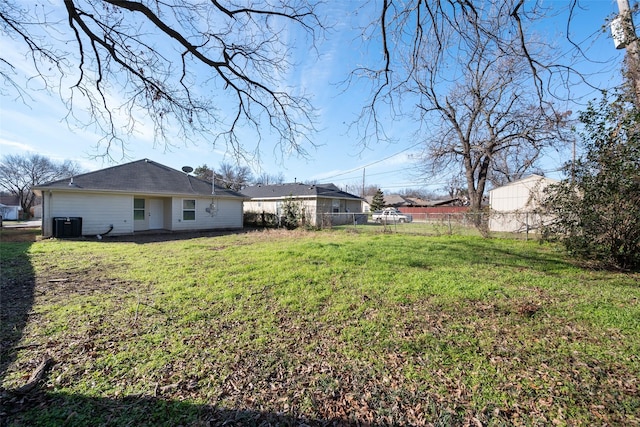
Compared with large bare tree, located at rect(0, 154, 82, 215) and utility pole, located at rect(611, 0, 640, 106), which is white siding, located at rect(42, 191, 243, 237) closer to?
utility pole, located at rect(611, 0, 640, 106)

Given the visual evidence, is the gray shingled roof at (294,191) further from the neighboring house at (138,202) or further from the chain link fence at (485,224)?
the chain link fence at (485,224)

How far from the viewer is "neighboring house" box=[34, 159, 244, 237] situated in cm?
1171

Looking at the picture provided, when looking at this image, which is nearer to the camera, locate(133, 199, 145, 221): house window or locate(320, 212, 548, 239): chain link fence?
locate(320, 212, 548, 239): chain link fence

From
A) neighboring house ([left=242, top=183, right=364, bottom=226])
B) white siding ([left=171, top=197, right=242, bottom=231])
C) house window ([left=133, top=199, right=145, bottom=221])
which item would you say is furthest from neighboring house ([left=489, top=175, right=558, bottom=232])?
house window ([left=133, top=199, right=145, bottom=221])

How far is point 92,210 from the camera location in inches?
489

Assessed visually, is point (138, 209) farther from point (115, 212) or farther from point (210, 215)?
point (210, 215)

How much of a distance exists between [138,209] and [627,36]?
18.3 meters

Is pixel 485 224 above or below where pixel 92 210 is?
below

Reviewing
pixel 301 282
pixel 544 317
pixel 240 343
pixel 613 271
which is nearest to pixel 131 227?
pixel 301 282

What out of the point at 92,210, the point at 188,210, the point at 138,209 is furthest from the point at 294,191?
the point at 92,210

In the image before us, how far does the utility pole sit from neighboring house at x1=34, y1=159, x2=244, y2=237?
16252 mm

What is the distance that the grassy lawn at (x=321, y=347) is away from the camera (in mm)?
2098

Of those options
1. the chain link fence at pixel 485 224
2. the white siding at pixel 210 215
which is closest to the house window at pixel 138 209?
the white siding at pixel 210 215

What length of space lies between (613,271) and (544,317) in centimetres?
461
